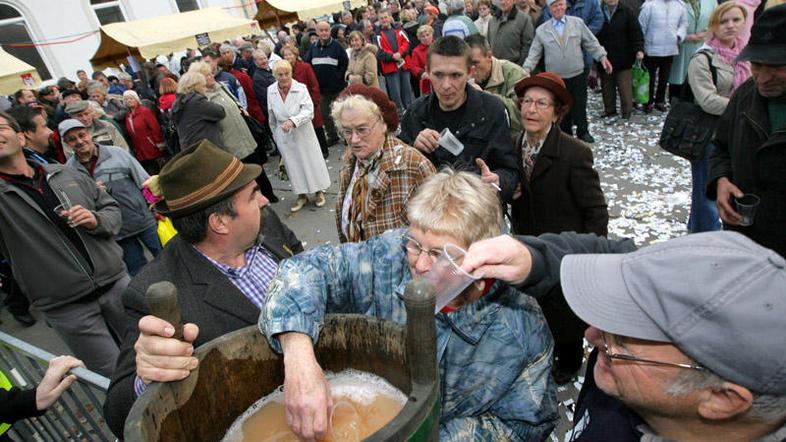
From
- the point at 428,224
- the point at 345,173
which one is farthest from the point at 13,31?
the point at 428,224

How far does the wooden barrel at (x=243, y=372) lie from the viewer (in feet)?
3.56

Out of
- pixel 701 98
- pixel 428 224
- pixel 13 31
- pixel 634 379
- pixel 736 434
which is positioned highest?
pixel 13 31

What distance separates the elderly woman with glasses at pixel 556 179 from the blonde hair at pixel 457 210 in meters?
1.40

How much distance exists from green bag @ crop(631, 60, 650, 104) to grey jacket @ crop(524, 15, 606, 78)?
1271 millimetres

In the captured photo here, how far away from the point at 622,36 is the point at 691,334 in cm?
777

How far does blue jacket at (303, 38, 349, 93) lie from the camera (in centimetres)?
856

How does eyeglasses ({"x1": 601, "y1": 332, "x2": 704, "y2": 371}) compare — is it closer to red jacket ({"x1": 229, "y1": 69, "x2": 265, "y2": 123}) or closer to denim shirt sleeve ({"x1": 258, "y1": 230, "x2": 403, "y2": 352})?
denim shirt sleeve ({"x1": 258, "y1": 230, "x2": 403, "y2": 352})

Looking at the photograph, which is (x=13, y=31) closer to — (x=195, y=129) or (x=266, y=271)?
(x=195, y=129)

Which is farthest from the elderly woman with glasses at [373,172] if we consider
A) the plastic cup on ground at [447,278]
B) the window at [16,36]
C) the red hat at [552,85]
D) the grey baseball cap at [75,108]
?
the window at [16,36]

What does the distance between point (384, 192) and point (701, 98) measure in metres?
3.10

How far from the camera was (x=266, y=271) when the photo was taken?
2.04 metres

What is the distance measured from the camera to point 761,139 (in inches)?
104

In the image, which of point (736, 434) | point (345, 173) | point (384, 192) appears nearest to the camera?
point (736, 434)

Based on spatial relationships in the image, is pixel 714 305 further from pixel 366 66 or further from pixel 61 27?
pixel 61 27
